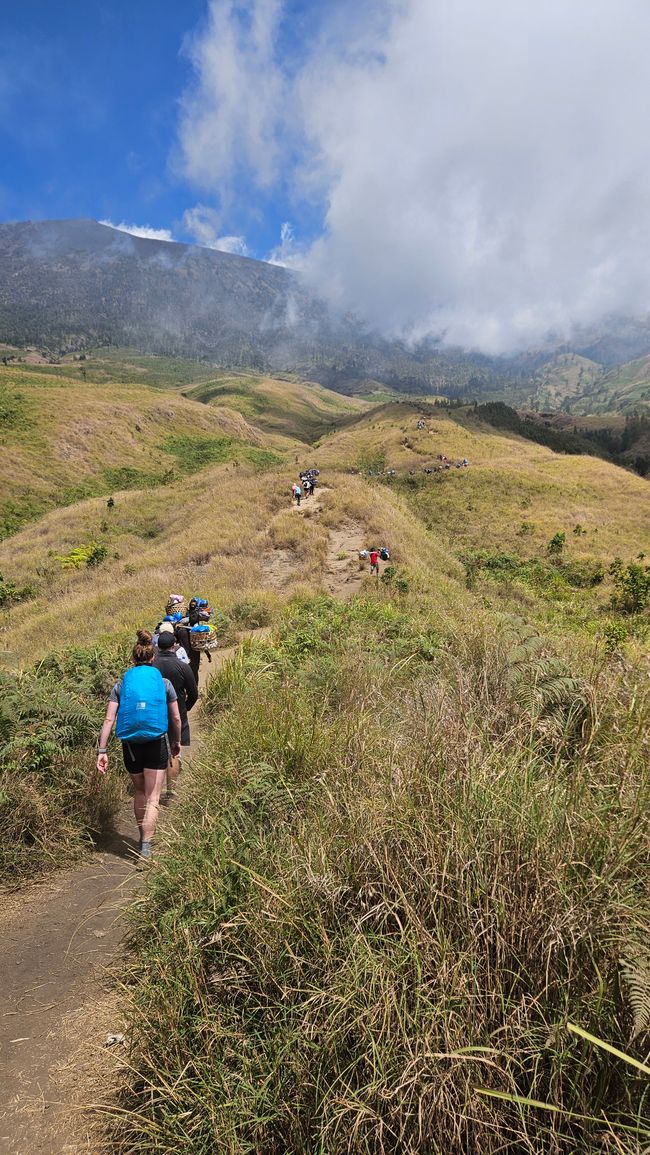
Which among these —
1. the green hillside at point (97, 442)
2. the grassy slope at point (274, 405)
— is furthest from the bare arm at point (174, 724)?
the grassy slope at point (274, 405)

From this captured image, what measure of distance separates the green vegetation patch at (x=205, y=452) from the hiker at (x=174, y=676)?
2023 inches

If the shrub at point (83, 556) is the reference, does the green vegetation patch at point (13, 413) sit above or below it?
above

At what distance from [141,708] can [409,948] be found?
12.3ft

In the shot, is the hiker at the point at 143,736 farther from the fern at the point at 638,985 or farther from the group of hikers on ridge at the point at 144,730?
the fern at the point at 638,985

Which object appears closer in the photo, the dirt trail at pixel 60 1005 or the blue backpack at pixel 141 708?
the dirt trail at pixel 60 1005

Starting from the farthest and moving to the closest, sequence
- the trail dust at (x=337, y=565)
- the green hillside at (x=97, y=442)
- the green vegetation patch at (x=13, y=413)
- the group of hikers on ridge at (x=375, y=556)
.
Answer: the green vegetation patch at (x=13, y=413)
the green hillside at (x=97, y=442)
the group of hikers on ridge at (x=375, y=556)
the trail dust at (x=337, y=565)

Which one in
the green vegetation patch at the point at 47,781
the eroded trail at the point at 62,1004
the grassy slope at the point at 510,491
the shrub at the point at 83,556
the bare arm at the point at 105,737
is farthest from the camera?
the grassy slope at the point at 510,491

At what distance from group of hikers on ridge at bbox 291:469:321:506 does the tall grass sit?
2192cm

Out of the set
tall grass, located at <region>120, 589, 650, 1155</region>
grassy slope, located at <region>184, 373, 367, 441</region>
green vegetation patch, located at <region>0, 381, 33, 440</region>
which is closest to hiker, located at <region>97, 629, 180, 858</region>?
tall grass, located at <region>120, 589, 650, 1155</region>

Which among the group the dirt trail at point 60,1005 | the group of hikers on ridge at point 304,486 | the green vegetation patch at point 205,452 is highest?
the green vegetation patch at point 205,452

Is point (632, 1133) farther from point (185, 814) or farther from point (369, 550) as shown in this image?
point (369, 550)

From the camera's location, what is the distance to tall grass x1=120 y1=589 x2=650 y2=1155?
1.73 metres

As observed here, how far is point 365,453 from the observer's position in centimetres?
5784

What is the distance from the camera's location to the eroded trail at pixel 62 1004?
8.57 ft
